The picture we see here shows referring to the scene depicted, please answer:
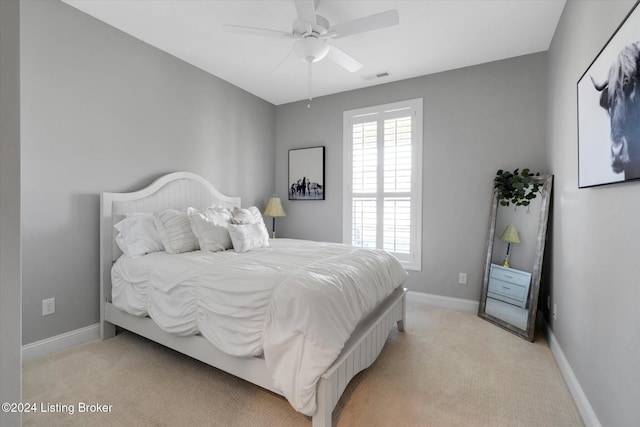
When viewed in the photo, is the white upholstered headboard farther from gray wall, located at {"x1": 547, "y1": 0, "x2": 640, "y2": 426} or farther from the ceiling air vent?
gray wall, located at {"x1": 547, "y1": 0, "x2": 640, "y2": 426}

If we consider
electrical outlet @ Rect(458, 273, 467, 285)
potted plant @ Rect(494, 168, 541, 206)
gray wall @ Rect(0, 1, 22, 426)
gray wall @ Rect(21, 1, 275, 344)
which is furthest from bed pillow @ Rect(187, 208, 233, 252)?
potted plant @ Rect(494, 168, 541, 206)

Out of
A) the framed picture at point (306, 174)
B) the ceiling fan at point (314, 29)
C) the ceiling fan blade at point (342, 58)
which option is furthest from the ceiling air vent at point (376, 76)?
the ceiling fan at point (314, 29)

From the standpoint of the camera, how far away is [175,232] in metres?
2.60

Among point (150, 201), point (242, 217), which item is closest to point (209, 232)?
point (242, 217)

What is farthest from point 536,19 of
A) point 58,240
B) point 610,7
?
point 58,240

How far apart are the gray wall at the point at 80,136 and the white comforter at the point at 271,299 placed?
0.39 metres

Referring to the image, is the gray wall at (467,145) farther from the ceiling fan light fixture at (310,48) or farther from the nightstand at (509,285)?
the ceiling fan light fixture at (310,48)

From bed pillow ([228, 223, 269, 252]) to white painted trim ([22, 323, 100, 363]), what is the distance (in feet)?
4.49

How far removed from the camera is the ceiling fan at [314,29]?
6.48 ft

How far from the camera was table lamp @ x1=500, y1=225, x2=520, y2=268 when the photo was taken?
295 centimetres

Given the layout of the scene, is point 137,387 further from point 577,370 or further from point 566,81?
point 566,81

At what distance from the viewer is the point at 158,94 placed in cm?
303

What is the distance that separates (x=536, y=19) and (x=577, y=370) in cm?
267

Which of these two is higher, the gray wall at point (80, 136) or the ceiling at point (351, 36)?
the ceiling at point (351, 36)
